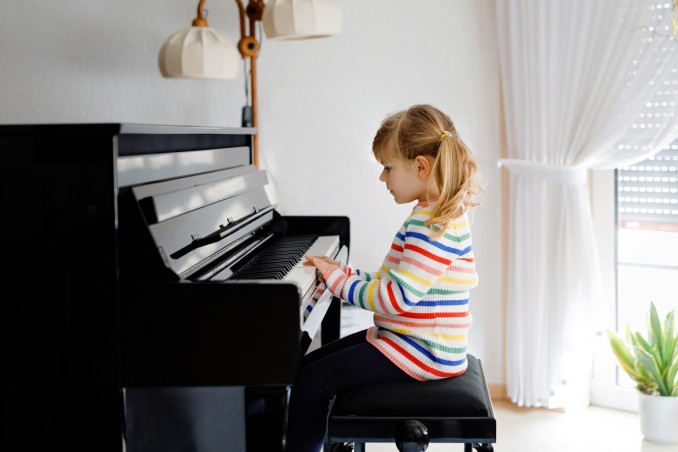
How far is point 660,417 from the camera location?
293cm

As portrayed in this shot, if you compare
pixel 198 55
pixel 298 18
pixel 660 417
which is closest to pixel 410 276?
pixel 298 18

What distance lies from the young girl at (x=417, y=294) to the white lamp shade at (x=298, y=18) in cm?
100

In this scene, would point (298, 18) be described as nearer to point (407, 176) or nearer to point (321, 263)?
point (407, 176)

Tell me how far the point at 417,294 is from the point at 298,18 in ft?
4.33

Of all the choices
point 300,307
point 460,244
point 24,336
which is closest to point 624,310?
point 460,244

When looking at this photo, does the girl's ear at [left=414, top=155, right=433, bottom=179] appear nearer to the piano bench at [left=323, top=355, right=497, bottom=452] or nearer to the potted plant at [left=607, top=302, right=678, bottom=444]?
the piano bench at [left=323, top=355, right=497, bottom=452]

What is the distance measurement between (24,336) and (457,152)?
3.25 feet

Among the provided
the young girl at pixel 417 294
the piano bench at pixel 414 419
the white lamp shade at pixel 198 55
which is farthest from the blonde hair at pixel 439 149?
the white lamp shade at pixel 198 55

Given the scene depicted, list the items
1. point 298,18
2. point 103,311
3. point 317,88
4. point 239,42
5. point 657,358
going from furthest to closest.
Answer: point 317,88
point 239,42
point 657,358
point 298,18
point 103,311

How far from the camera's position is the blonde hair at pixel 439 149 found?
1.90 metres

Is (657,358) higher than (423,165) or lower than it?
lower

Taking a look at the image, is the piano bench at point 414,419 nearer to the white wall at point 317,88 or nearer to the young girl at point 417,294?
the young girl at point 417,294

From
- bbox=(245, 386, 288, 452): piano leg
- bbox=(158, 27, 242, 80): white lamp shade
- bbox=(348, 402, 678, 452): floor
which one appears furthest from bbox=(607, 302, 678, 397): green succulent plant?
bbox=(245, 386, 288, 452): piano leg

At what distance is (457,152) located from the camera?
1932mm
